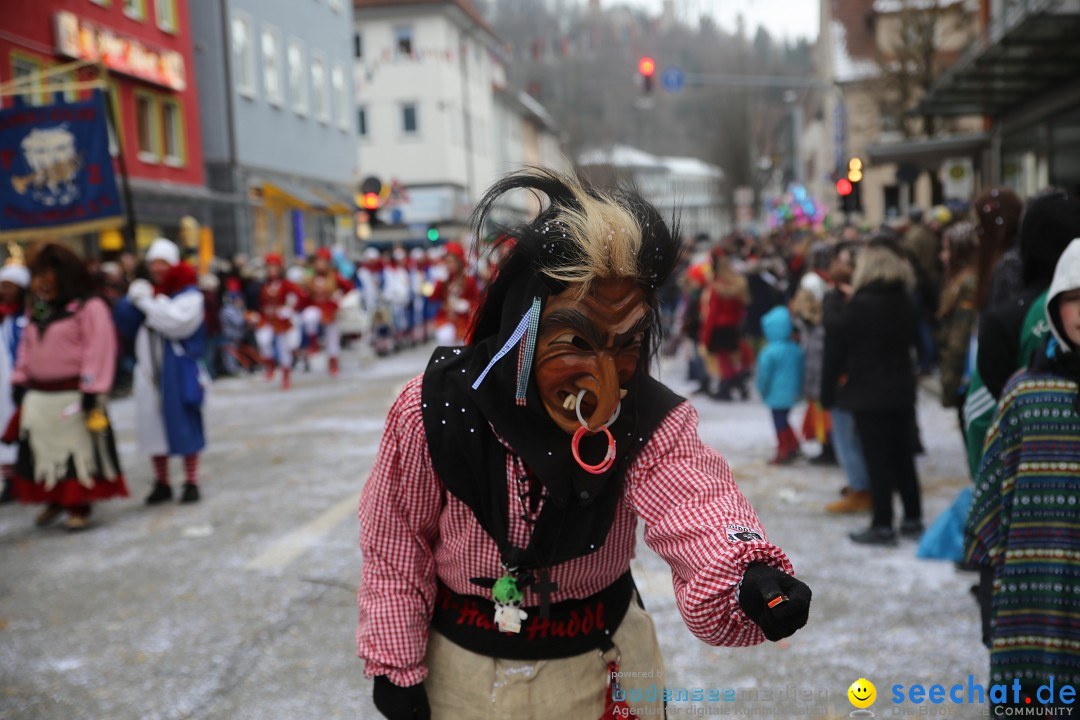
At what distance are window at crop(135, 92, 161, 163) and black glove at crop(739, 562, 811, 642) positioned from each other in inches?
872

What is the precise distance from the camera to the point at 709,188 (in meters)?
74.3

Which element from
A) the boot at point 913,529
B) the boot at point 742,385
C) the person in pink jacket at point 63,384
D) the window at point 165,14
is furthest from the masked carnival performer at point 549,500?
the window at point 165,14

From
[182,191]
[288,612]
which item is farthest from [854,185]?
[182,191]

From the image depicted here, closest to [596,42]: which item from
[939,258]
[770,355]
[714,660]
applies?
[939,258]

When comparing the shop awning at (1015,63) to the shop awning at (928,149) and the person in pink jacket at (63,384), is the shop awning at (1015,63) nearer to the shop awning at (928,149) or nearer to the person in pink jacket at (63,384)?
the shop awning at (928,149)

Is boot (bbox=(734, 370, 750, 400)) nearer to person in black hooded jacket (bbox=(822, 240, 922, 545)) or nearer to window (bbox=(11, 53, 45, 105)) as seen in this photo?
person in black hooded jacket (bbox=(822, 240, 922, 545))

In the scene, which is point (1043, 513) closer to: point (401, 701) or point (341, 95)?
point (401, 701)

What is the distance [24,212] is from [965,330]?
9.20 meters

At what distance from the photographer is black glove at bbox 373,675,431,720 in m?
2.28

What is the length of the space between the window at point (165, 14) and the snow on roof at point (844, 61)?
2283cm

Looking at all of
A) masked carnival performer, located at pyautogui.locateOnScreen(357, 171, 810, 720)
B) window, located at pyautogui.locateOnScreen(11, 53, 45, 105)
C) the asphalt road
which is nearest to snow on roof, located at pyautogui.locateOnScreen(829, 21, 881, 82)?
window, located at pyautogui.locateOnScreen(11, 53, 45, 105)

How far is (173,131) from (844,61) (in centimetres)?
2474

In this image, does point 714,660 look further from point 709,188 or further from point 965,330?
point 709,188

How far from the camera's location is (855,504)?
270 inches
